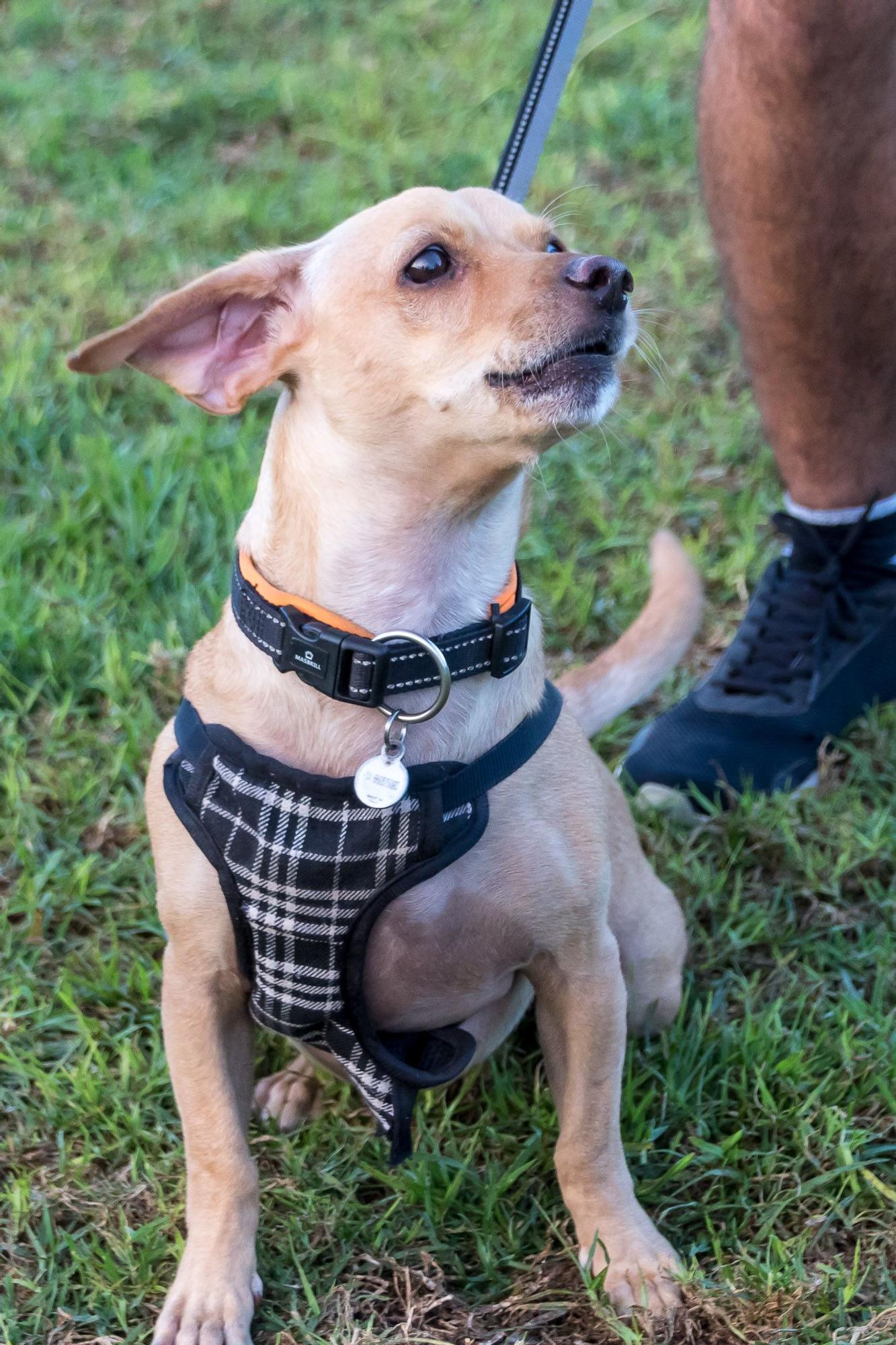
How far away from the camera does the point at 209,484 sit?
386 centimetres

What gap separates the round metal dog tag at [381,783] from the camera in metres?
1.96

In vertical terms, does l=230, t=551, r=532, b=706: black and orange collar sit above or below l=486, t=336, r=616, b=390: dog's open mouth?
below

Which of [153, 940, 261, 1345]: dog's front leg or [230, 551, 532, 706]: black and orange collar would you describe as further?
[153, 940, 261, 1345]: dog's front leg

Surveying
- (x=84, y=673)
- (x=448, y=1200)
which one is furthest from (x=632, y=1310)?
(x=84, y=673)

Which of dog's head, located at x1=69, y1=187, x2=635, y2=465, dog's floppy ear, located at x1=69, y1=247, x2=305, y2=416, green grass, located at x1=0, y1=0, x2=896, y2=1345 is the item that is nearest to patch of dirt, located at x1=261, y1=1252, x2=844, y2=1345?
green grass, located at x1=0, y1=0, x2=896, y2=1345

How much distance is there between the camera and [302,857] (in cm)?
196

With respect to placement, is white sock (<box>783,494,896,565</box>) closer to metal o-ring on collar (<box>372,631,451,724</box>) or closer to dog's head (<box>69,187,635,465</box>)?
dog's head (<box>69,187,635,465</box>)

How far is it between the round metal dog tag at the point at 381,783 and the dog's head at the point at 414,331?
0.45 meters

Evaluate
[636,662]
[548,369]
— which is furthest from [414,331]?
[636,662]

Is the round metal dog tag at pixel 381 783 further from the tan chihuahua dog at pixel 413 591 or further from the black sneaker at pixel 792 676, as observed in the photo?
the black sneaker at pixel 792 676

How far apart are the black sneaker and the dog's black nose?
1.43m

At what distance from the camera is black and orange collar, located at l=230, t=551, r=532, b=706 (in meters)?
1.97

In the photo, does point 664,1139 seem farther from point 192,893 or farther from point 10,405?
point 10,405

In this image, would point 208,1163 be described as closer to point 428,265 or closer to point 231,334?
point 231,334
